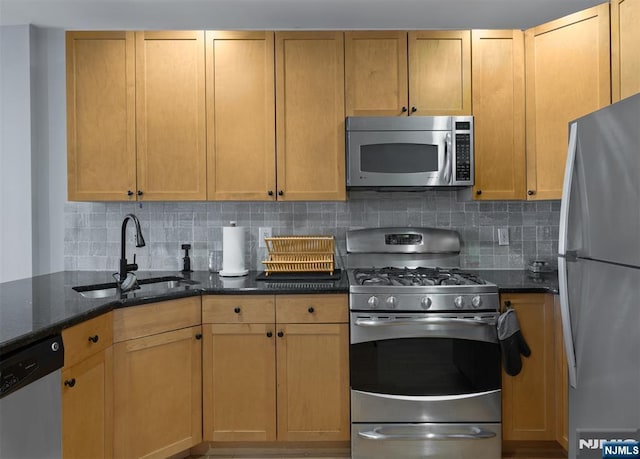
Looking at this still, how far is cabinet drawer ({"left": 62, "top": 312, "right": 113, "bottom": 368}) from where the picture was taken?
158 centimetres

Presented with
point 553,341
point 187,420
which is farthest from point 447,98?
point 187,420

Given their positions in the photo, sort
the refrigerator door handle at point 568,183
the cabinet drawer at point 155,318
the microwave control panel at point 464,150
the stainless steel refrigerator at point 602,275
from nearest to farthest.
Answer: the stainless steel refrigerator at point 602,275 < the refrigerator door handle at point 568,183 < the cabinet drawer at point 155,318 < the microwave control panel at point 464,150

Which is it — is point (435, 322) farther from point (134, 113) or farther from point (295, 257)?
point (134, 113)

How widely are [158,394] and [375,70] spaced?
87.0 inches

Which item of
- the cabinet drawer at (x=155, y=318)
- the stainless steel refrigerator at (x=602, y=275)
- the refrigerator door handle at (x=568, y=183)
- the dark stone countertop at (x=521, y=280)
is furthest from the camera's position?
the dark stone countertop at (x=521, y=280)

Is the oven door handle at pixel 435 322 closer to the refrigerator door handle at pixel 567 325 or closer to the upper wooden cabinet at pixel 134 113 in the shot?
the refrigerator door handle at pixel 567 325

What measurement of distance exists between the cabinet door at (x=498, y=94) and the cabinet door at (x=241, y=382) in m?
1.73

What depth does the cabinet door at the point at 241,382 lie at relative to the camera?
2.25m

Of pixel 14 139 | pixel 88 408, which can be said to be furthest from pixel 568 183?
pixel 14 139

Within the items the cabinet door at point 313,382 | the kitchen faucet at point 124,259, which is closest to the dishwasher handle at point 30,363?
the kitchen faucet at point 124,259

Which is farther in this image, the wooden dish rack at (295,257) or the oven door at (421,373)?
the wooden dish rack at (295,257)

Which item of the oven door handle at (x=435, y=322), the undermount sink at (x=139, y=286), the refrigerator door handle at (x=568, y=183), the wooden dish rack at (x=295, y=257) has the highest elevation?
the refrigerator door handle at (x=568, y=183)

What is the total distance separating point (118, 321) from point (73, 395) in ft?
1.30

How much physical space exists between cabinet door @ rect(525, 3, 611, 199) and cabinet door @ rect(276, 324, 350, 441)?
1560mm
